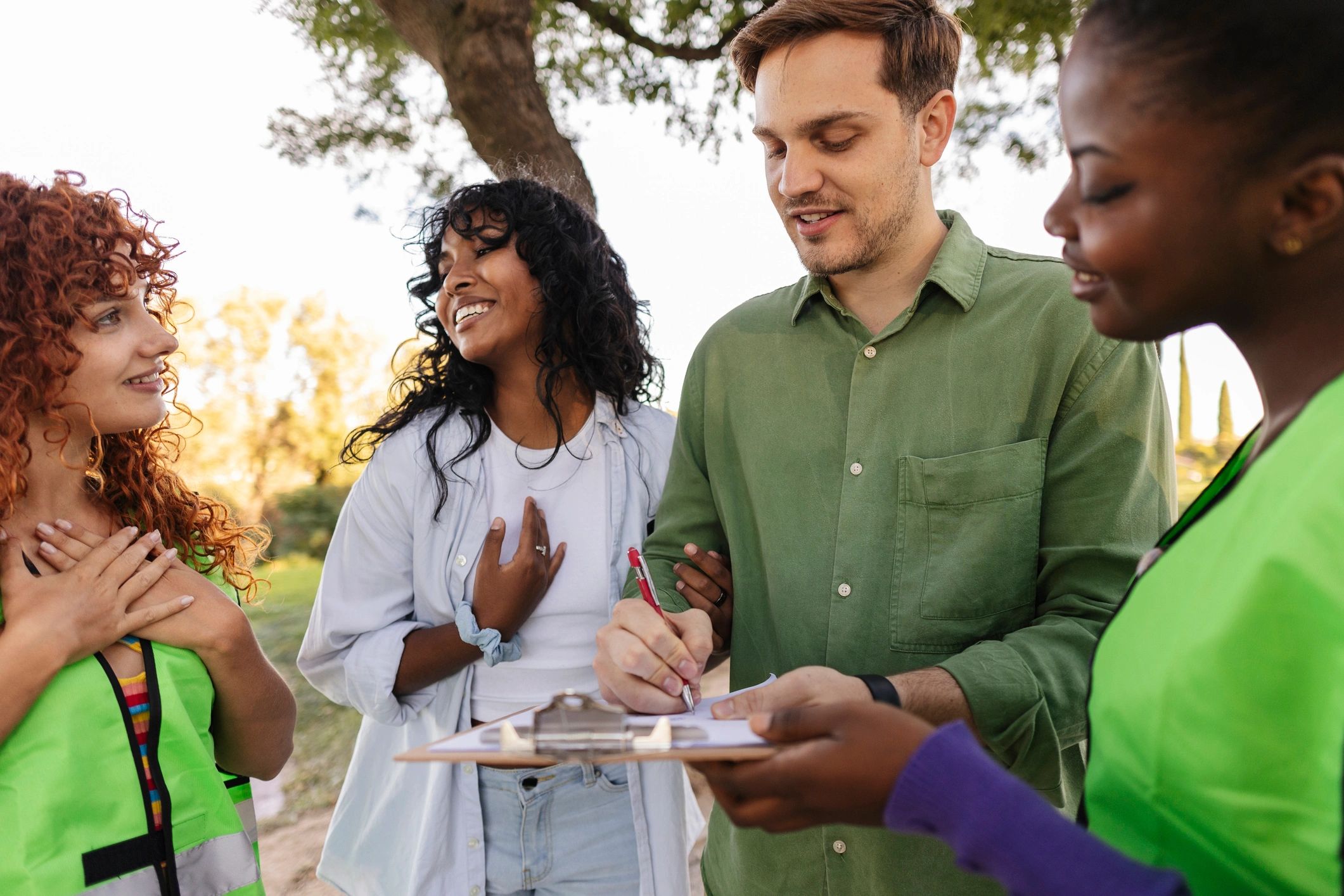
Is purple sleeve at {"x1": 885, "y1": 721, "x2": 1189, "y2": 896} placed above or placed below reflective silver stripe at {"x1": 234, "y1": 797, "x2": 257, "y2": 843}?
above

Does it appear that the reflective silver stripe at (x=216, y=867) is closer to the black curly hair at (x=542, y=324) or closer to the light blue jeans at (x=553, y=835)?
the light blue jeans at (x=553, y=835)

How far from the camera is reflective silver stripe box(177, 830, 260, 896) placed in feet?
6.02

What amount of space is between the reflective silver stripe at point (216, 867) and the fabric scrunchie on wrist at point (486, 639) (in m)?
0.68

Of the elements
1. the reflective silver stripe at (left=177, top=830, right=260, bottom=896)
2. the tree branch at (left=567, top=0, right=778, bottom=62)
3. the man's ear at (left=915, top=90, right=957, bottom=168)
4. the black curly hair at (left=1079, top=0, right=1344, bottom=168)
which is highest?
the tree branch at (left=567, top=0, right=778, bottom=62)

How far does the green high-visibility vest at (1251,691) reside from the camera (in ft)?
2.61

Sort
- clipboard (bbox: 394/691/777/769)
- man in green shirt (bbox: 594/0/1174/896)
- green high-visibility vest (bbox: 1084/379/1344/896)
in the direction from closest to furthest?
green high-visibility vest (bbox: 1084/379/1344/896)
clipboard (bbox: 394/691/777/769)
man in green shirt (bbox: 594/0/1174/896)

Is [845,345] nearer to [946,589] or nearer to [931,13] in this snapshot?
[946,589]

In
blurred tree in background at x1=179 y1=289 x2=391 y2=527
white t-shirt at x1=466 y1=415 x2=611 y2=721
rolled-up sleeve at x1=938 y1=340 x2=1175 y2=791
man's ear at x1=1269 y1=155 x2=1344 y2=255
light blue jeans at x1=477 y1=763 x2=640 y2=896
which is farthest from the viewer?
blurred tree in background at x1=179 y1=289 x2=391 y2=527

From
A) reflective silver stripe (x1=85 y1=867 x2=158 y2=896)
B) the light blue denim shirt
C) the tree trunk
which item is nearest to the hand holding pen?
the light blue denim shirt

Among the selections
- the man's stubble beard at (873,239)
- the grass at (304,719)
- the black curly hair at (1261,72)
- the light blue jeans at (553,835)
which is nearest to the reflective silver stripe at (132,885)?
the light blue jeans at (553,835)

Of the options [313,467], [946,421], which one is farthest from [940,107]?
[313,467]

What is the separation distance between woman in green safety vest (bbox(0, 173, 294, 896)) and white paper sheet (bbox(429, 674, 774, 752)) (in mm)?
881

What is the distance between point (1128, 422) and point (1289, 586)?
3.55ft

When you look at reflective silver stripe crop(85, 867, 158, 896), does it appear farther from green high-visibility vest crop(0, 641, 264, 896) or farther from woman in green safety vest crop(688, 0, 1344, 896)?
woman in green safety vest crop(688, 0, 1344, 896)
